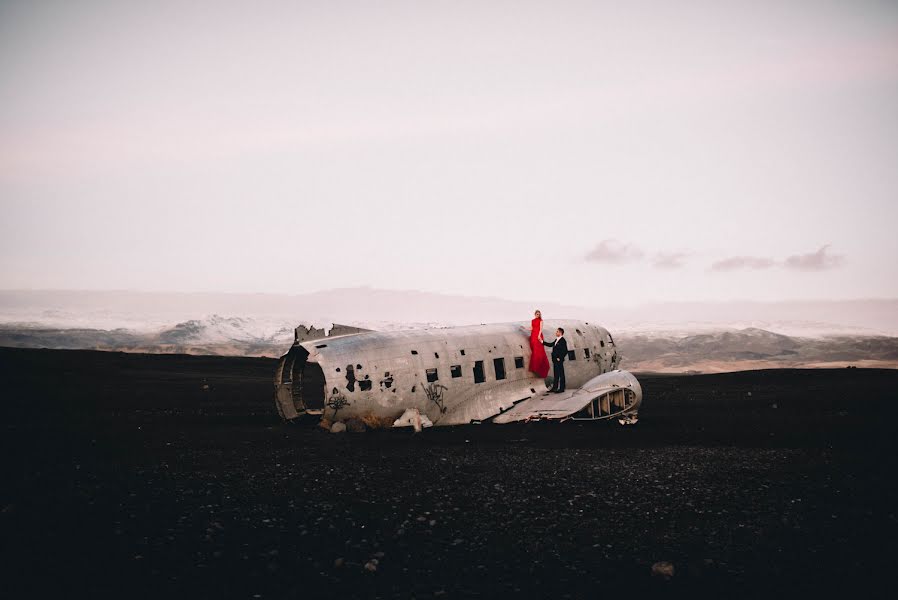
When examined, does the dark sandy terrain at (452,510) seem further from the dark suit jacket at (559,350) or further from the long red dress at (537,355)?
the dark suit jacket at (559,350)

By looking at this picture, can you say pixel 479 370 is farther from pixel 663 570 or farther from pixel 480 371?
pixel 663 570

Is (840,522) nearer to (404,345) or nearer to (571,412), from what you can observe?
(571,412)

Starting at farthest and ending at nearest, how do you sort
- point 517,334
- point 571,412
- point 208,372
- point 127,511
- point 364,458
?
point 208,372
point 517,334
point 571,412
point 364,458
point 127,511

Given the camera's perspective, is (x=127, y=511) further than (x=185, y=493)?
No

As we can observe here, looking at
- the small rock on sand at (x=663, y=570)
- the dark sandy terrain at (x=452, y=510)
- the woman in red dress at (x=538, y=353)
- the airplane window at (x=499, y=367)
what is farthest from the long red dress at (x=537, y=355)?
the small rock on sand at (x=663, y=570)

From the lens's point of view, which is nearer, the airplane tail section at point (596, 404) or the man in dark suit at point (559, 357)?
the airplane tail section at point (596, 404)

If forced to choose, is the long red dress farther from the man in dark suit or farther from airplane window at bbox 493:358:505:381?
airplane window at bbox 493:358:505:381

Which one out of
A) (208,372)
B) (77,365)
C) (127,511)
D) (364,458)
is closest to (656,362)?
(208,372)

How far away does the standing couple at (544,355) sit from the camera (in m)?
23.7

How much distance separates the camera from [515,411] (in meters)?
22.6

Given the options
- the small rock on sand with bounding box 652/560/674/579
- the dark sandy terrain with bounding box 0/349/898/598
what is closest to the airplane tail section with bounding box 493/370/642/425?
the dark sandy terrain with bounding box 0/349/898/598

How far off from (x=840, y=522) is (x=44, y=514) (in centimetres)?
1362

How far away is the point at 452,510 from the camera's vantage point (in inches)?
447

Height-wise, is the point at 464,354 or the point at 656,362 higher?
the point at 464,354
